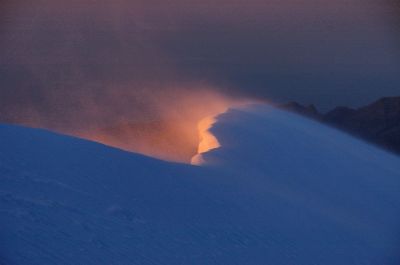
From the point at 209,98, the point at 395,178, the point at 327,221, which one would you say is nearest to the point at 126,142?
the point at 209,98

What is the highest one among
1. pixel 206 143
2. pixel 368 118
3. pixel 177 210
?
pixel 368 118

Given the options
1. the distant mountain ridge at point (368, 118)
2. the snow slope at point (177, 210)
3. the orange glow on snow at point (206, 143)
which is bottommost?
the snow slope at point (177, 210)

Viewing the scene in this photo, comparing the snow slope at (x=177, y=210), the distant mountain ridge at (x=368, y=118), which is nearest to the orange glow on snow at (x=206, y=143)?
the snow slope at (x=177, y=210)

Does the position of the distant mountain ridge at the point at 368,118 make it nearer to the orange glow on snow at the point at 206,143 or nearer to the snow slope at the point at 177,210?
the orange glow on snow at the point at 206,143

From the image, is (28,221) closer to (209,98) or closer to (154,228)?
(154,228)

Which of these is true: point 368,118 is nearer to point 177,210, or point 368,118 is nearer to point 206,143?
point 206,143

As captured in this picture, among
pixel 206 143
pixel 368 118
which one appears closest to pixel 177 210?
pixel 206 143
